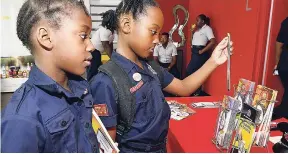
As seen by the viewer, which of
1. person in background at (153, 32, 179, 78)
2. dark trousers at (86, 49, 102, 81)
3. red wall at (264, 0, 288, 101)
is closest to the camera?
red wall at (264, 0, 288, 101)

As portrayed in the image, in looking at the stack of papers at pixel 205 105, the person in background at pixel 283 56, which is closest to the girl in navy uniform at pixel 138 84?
the stack of papers at pixel 205 105

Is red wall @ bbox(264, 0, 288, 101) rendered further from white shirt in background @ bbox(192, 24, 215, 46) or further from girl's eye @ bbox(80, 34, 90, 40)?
girl's eye @ bbox(80, 34, 90, 40)

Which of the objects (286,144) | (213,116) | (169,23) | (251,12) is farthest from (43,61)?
(169,23)

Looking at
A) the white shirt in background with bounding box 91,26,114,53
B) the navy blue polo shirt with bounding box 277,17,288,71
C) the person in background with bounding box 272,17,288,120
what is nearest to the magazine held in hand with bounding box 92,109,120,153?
the person in background with bounding box 272,17,288,120

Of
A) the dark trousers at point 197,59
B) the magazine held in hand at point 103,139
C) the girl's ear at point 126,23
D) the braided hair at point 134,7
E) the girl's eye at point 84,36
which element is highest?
the braided hair at point 134,7

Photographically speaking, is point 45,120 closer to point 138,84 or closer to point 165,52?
point 138,84

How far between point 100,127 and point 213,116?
916 mm

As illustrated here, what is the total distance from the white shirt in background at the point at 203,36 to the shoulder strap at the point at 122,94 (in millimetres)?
3731

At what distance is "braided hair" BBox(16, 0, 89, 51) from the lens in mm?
748

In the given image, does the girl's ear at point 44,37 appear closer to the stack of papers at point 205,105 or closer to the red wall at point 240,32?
the stack of papers at point 205,105

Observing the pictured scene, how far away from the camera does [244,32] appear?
3598 millimetres

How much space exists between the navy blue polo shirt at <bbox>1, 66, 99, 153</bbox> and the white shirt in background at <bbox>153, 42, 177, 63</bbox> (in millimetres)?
4266

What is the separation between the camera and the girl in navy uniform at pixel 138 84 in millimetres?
1033

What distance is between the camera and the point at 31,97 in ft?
2.28
